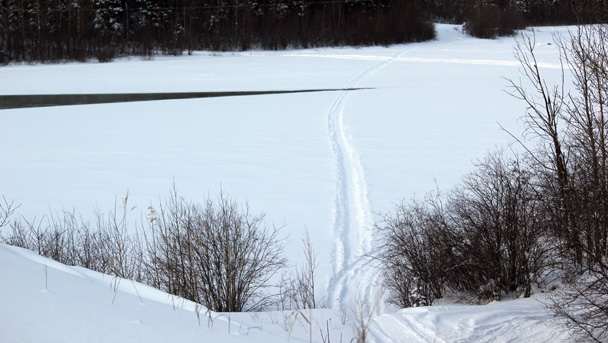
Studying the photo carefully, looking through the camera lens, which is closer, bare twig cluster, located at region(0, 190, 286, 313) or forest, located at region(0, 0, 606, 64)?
bare twig cluster, located at region(0, 190, 286, 313)

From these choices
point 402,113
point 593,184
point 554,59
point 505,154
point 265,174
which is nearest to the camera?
point 593,184

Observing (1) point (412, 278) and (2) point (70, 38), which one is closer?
(1) point (412, 278)

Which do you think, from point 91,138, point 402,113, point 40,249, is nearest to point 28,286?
point 40,249

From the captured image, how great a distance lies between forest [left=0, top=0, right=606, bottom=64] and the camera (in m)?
51.8

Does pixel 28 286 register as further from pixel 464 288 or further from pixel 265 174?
pixel 265 174

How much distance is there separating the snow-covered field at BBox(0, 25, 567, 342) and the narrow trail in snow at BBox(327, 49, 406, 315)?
41mm

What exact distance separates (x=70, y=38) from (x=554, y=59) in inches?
1705

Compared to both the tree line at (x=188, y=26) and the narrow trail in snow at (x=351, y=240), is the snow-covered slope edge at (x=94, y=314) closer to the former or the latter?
the narrow trail in snow at (x=351, y=240)

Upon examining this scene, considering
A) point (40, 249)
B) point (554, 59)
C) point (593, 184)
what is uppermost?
point (554, 59)

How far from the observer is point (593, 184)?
9820mm

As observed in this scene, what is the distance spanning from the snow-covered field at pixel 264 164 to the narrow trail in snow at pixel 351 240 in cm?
4

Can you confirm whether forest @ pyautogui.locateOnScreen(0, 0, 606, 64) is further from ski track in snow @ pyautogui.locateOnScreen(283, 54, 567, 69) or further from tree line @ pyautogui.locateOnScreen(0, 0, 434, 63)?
ski track in snow @ pyautogui.locateOnScreen(283, 54, 567, 69)

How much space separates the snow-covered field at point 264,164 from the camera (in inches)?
164

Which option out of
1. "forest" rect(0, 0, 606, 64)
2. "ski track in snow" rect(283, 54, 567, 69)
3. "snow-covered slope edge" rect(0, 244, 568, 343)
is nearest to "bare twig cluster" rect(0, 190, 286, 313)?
"snow-covered slope edge" rect(0, 244, 568, 343)
